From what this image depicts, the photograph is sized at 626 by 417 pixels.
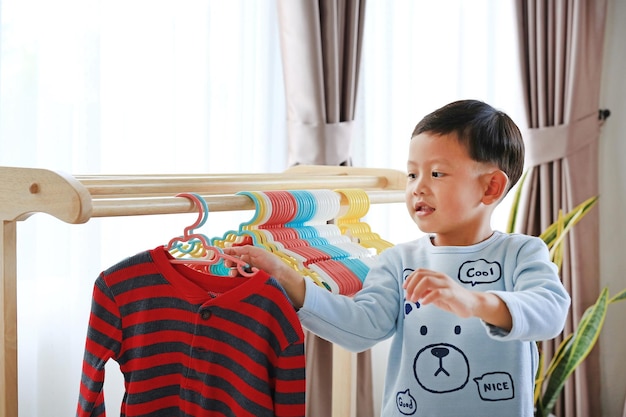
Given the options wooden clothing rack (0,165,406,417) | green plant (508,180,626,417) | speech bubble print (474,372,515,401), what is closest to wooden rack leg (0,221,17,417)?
wooden clothing rack (0,165,406,417)

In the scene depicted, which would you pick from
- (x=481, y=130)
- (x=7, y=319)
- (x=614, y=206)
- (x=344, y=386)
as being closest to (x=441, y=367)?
(x=481, y=130)

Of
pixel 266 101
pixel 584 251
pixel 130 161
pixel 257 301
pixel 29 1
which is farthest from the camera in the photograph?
pixel 584 251

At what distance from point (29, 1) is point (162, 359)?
1.24m

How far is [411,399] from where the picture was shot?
3.93ft

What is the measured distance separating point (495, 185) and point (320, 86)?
139cm

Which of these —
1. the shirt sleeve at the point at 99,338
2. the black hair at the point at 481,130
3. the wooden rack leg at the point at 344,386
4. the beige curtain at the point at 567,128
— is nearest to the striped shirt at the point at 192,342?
the shirt sleeve at the point at 99,338

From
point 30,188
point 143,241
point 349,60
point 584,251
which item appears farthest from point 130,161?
point 584,251

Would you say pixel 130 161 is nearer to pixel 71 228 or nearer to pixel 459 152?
pixel 71 228

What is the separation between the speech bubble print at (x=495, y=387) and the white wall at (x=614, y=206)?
214 centimetres

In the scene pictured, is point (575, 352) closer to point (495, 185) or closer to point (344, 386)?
point (344, 386)

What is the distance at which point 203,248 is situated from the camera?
4.06 feet

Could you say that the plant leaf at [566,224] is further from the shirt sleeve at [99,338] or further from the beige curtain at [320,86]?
the shirt sleeve at [99,338]

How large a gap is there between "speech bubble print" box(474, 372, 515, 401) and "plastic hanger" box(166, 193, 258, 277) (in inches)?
16.0

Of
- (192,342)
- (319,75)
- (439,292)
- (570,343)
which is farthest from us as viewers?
(570,343)
